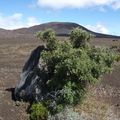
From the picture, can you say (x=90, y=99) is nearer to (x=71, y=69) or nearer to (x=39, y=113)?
(x=71, y=69)

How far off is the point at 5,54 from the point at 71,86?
31812 mm

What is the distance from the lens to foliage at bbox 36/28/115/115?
22.4 m

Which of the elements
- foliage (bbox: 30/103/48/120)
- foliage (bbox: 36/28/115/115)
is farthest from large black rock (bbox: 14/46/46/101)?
foliage (bbox: 30/103/48/120)

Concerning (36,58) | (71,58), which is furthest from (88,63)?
(36,58)

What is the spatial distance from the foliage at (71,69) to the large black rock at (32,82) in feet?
1.86

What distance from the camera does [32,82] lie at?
2489cm

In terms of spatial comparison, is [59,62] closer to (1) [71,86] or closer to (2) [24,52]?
(1) [71,86]

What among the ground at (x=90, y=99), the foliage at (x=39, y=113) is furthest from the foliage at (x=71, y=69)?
the ground at (x=90, y=99)

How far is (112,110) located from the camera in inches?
960

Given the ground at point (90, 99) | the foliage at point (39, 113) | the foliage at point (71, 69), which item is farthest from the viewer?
the ground at point (90, 99)

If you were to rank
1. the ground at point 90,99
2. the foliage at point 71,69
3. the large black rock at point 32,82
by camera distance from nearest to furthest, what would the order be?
the foliage at point 71,69
the ground at point 90,99
the large black rock at point 32,82

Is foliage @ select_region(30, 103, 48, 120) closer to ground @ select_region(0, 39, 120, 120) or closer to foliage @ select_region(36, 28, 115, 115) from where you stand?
foliage @ select_region(36, 28, 115, 115)

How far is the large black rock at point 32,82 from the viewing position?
24188 mm

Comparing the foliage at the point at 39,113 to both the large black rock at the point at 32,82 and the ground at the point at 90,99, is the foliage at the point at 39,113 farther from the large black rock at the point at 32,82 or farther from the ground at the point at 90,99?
the large black rock at the point at 32,82
